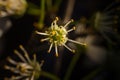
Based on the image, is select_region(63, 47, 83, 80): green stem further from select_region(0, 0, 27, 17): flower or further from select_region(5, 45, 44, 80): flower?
select_region(0, 0, 27, 17): flower

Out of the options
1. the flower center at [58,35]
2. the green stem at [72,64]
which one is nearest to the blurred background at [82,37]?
the green stem at [72,64]

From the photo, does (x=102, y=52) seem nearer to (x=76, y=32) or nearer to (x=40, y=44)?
(x=76, y=32)

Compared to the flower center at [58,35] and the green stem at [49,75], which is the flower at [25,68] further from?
the flower center at [58,35]

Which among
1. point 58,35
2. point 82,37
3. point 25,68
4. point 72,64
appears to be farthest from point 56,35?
point 82,37

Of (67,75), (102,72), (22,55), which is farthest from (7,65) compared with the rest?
(102,72)

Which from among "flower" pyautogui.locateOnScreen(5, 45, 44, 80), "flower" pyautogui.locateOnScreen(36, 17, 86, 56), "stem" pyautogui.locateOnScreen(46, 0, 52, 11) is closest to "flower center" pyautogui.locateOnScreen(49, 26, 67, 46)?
"flower" pyautogui.locateOnScreen(36, 17, 86, 56)
